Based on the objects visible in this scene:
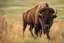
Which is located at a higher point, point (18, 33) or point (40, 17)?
point (40, 17)

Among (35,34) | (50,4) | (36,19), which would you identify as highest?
(50,4)

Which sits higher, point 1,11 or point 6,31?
point 1,11

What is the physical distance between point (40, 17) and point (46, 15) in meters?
0.07

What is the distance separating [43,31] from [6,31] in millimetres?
437

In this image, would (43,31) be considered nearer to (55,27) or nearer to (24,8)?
(55,27)

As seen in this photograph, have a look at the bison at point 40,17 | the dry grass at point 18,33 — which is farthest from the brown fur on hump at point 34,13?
the dry grass at point 18,33

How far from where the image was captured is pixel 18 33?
8.28 ft

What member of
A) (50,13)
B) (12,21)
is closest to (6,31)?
(12,21)

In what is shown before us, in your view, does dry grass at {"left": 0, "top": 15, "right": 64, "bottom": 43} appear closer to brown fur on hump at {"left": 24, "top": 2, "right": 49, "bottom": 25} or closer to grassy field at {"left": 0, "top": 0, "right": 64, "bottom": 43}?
grassy field at {"left": 0, "top": 0, "right": 64, "bottom": 43}

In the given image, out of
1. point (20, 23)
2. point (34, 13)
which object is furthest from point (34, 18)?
point (20, 23)

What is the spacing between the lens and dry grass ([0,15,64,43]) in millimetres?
2469

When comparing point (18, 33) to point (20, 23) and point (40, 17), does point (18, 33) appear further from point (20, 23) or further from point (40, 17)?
point (40, 17)

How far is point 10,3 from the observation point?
2564 millimetres

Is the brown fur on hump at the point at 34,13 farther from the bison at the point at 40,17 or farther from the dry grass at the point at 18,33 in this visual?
the dry grass at the point at 18,33
